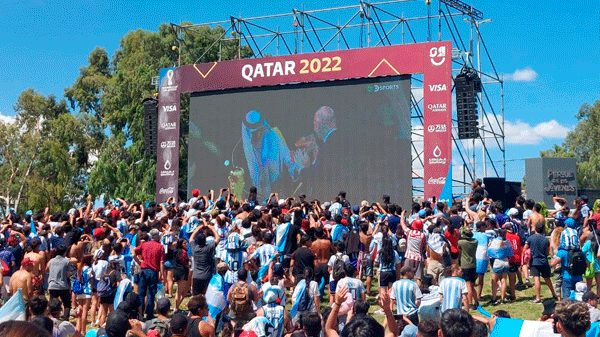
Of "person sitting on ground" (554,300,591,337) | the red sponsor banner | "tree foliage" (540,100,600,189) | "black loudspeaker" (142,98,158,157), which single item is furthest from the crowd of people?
"tree foliage" (540,100,600,189)

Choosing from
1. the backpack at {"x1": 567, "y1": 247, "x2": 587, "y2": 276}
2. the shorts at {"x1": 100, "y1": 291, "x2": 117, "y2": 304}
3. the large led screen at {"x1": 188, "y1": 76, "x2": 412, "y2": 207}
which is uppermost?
the large led screen at {"x1": 188, "y1": 76, "x2": 412, "y2": 207}

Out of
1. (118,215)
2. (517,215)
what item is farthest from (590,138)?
(118,215)

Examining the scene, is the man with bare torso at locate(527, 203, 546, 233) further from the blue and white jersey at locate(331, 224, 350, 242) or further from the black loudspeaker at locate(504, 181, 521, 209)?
the black loudspeaker at locate(504, 181, 521, 209)

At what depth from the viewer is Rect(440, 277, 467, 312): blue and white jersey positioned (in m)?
8.03

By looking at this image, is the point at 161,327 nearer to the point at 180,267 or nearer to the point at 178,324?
the point at 178,324

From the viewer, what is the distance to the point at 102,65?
46.9 meters

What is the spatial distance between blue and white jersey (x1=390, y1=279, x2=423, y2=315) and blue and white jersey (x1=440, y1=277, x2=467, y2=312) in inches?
13.8

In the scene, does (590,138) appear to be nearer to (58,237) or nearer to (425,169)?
(425,169)

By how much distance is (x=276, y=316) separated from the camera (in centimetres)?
728

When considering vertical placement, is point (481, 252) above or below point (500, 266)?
above

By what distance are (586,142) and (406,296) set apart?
49959 millimetres

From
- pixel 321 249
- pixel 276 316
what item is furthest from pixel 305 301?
pixel 321 249

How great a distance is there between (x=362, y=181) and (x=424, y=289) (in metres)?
12.1

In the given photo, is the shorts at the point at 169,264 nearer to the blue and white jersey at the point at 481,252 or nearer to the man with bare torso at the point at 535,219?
the blue and white jersey at the point at 481,252
